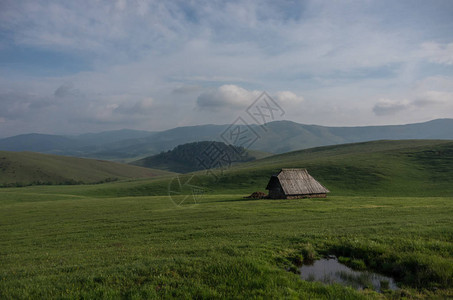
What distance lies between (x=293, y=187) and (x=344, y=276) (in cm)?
3997

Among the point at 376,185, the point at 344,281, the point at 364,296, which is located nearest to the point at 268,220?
the point at 344,281

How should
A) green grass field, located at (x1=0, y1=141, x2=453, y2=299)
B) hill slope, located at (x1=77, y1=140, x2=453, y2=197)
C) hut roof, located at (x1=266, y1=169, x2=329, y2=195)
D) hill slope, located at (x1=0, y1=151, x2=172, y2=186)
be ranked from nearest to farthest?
green grass field, located at (x1=0, y1=141, x2=453, y2=299) < hut roof, located at (x1=266, y1=169, x2=329, y2=195) < hill slope, located at (x1=77, y1=140, x2=453, y2=197) < hill slope, located at (x1=0, y1=151, x2=172, y2=186)

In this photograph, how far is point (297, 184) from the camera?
50.7 metres

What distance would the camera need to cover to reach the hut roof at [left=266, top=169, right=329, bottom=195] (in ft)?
162

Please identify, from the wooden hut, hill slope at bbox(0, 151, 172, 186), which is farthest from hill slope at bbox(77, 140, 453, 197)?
→ hill slope at bbox(0, 151, 172, 186)

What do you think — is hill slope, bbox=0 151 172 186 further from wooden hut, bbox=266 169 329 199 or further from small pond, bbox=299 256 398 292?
small pond, bbox=299 256 398 292

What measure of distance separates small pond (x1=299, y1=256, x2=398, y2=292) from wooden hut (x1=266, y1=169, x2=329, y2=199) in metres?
37.4

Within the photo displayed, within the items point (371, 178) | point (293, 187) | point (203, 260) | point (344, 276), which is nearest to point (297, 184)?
point (293, 187)

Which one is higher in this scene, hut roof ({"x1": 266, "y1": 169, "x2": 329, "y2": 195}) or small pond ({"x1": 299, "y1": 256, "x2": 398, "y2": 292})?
small pond ({"x1": 299, "y1": 256, "x2": 398, "y2": 292})

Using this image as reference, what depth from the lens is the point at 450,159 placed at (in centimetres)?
8644

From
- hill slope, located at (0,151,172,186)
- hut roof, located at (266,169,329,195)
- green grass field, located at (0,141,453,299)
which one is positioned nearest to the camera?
green grass field, located at (0,141,453,299)

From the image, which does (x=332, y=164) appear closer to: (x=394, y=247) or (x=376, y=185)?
(x=376, y=185)

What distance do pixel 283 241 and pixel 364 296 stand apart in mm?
5825

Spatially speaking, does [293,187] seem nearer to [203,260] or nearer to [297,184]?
[297,184]
